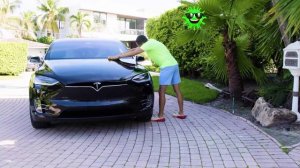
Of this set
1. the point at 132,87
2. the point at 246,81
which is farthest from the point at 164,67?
the point at 246,81

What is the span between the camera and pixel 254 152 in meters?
4.95

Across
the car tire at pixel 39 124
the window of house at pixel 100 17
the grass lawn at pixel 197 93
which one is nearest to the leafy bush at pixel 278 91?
the grass lawn at pixel 197 93

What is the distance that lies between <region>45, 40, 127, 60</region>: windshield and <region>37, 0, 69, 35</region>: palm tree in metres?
49.1

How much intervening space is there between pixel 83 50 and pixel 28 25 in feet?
172

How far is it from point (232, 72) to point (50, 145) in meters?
4.29

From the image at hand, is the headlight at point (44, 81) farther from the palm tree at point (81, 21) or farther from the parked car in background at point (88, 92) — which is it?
the palm tree at point (81, 21)

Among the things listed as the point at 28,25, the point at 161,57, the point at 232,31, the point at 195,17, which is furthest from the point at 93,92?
the point at 28,25

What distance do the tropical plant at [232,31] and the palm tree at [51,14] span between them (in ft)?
162

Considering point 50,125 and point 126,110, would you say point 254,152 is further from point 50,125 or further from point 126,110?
point 50,125

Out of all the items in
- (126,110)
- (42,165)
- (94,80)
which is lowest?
(42,165)

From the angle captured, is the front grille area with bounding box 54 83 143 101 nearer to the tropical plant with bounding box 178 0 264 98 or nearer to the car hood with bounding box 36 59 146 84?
the car hood with bounding box 36 59 146 84

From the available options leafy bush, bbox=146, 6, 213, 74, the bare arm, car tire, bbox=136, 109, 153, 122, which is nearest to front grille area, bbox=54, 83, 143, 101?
car tire, bbox=136, 109, 153, 122

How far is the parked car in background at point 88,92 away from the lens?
5.82m

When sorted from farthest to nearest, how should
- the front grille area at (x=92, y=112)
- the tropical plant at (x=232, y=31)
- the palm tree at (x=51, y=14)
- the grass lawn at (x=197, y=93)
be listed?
1. the palm tree at (x=51, y=14)
2. the grass lawn at (x=197, y=93)
3. the tropical plant at (x=232, y=31)
4. the front grille area at (x=92, y=112)
